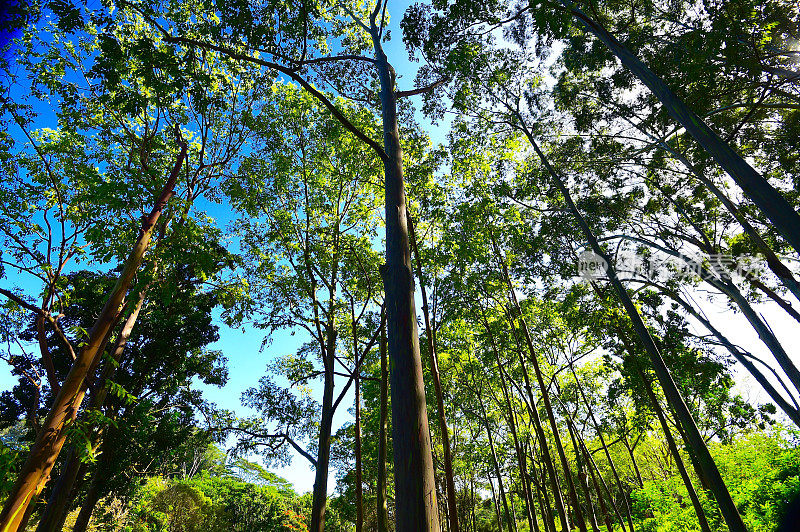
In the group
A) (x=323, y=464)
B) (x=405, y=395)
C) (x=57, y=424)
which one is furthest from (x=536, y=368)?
(x=57, y=424)

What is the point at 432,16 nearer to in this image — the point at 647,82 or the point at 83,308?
the point at 647,82

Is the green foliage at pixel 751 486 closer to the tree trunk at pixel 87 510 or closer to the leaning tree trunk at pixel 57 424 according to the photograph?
the leaning tree trunk at pixel 57 424

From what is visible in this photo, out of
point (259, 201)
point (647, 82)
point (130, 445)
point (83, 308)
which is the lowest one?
point (130, 445)

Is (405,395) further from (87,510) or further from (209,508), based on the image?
(209,508)

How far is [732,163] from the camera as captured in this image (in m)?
4.70

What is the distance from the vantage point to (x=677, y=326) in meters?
12.7

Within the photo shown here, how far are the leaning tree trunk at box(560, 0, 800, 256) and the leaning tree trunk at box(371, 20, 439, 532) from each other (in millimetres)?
4473

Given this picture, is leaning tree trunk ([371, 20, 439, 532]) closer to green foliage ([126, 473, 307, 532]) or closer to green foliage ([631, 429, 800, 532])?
green foliage ([631, 429, 800, 532])

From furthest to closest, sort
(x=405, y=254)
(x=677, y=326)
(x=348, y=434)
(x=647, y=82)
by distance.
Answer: (x=348, y=434) < (x=677, y=326) < (x=647, y=82) < (x=405, y=254)

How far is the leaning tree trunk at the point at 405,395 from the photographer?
6.12 feet

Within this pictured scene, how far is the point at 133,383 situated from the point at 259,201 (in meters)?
8.23

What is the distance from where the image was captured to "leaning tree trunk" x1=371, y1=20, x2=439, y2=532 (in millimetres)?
1864

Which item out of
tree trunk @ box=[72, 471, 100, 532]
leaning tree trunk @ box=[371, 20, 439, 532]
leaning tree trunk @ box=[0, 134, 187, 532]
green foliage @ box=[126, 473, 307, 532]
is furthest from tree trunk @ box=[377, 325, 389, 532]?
green foliage @ box=[126, 473, 307, 532]

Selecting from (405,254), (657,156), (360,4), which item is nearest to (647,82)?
(405,254)
